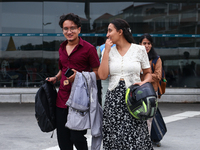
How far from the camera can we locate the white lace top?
348 centimetres

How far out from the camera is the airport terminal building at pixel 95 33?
11.2 m

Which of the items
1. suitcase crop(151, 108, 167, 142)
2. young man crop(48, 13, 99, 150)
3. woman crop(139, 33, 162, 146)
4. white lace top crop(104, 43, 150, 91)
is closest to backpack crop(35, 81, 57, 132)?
young man crop(48, 13, 99, 150)

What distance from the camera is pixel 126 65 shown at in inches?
137

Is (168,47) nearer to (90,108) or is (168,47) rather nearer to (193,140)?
(193,140)

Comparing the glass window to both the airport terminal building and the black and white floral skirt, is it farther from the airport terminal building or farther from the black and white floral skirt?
the black and white floral skirt

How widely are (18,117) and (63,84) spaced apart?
508 cm

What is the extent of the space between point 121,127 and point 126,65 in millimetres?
649

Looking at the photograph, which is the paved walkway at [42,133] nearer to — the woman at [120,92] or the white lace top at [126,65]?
the woman at [120,92]

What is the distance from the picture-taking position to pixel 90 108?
3508mm

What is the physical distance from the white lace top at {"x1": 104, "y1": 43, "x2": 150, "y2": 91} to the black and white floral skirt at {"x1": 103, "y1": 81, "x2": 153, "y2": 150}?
2.7 inches

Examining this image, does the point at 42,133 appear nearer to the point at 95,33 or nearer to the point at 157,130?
the point at 157,130

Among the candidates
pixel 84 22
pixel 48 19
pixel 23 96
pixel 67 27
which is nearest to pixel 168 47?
pixel 84 22

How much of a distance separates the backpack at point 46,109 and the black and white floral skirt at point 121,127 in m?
0.64

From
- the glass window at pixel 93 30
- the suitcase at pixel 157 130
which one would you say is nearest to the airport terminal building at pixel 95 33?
the glass window at pixel 93 30
